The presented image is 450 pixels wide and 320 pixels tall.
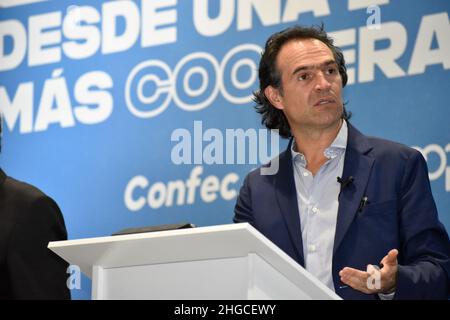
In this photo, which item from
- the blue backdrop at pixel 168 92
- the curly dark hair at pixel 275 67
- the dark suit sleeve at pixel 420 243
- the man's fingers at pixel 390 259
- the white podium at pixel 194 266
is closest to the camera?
the white podium at pixel 194 266

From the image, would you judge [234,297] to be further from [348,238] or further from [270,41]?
[270,41]

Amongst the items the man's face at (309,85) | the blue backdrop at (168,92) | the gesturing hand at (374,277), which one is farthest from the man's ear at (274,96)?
the gesturing hand at (374,277)

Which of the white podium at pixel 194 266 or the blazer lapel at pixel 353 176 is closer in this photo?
the white podium at pixel 194 266

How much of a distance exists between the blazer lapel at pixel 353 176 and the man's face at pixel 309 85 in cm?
16

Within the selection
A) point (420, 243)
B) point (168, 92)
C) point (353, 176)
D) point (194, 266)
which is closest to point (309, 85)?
point (353, 176)

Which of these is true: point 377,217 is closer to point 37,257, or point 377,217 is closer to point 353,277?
point 353,277

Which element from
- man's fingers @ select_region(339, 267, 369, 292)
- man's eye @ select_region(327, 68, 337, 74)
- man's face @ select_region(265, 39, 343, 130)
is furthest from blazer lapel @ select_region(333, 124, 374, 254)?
man's fingers @ select_region(339, 267, 369, 292)

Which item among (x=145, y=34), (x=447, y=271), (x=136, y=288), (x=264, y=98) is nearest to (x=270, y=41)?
(x=264, y=98)

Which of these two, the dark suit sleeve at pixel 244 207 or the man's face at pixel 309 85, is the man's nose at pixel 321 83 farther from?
the dark suit sleeve at pixel 244 207

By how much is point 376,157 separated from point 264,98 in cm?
94

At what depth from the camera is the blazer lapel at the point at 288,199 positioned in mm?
3254

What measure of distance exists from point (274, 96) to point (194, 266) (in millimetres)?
1759

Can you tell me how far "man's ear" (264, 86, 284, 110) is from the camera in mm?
3975

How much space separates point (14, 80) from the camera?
17.8 ft
